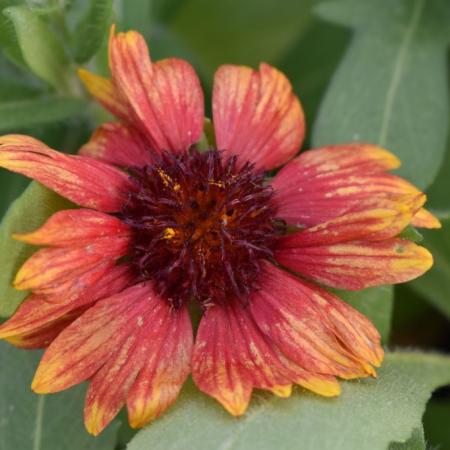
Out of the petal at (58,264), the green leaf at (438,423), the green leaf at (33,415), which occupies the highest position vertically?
the petal at (58,264)

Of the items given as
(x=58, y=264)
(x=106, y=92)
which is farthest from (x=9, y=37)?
(x=58, y=264)

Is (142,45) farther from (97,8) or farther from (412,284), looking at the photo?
(412,284)

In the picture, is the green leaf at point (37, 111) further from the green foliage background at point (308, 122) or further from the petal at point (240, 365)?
the petal at point (240, 365)

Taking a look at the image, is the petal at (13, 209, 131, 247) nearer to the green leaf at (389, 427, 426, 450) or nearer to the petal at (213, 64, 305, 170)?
the petal at (213, 64, 305, 170)

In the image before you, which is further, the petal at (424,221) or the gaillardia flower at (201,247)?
the petal at (424,221)

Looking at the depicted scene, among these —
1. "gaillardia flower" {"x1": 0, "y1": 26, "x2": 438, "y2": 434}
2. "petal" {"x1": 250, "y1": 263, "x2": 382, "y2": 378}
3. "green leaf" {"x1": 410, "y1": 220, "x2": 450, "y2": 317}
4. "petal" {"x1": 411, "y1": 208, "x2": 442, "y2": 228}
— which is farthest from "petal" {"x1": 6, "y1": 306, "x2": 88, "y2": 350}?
"green leaf" {"x1": 410, "y1": 220, "x2": 450, "y2": 317}

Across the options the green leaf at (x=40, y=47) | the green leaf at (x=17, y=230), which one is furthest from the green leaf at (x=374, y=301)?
the green leaf at (x=40, y=47)
